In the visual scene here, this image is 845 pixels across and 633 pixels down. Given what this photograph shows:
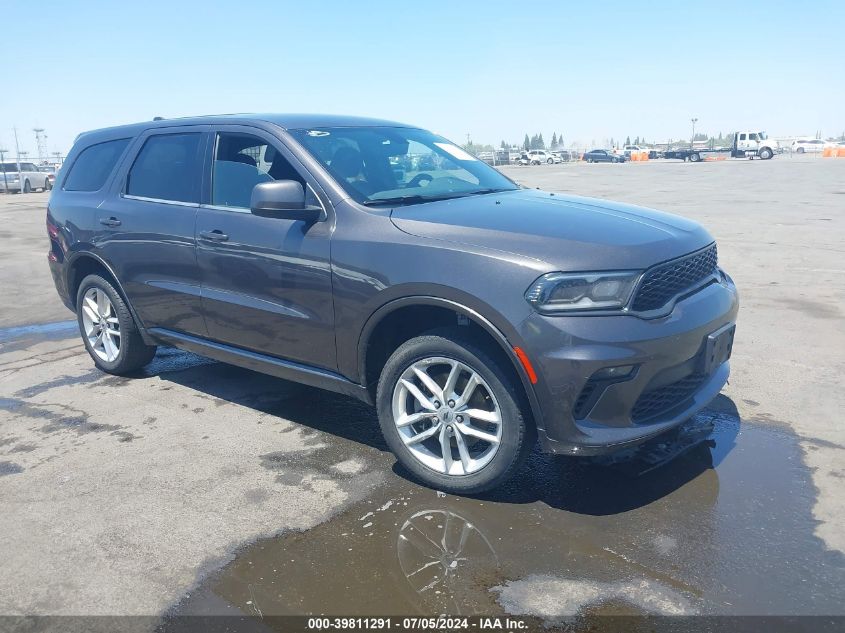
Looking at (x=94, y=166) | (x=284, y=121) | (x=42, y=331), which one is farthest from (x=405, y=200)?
(x=42, y=331)

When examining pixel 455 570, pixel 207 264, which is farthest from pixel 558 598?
pixel 207 264

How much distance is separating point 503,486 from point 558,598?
97cm

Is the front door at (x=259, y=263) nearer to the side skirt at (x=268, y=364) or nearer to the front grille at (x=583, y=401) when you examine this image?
the side skirt at (x=268, y=364)

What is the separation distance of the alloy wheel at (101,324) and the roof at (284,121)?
132 centimetres

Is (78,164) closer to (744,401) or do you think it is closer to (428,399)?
(428,399)

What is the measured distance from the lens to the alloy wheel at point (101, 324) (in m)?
5.60

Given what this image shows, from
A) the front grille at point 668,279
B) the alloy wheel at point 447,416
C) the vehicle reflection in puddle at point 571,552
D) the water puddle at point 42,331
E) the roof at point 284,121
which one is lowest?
the vehicle reflection in puddle at point 571,552

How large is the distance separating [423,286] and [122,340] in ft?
9.97

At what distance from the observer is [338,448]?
13.9ft

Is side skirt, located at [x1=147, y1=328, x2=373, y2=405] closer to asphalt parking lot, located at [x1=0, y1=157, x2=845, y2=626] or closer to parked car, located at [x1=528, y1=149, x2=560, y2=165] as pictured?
asphalt parking lot, located at [x1=0, y1=157, x2=845, y2=626]

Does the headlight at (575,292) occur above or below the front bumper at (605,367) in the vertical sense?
above

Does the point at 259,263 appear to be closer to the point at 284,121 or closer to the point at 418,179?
the point at 284,121

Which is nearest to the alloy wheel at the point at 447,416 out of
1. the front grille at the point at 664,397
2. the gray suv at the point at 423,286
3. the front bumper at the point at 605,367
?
the gray suv at the point at 423,286

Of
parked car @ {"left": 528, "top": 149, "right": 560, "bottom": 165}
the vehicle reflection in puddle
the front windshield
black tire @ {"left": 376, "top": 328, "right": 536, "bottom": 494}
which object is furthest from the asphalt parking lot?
parked car @ {"left": 528, "top": 149, "right": 560, "bottom": 165}
